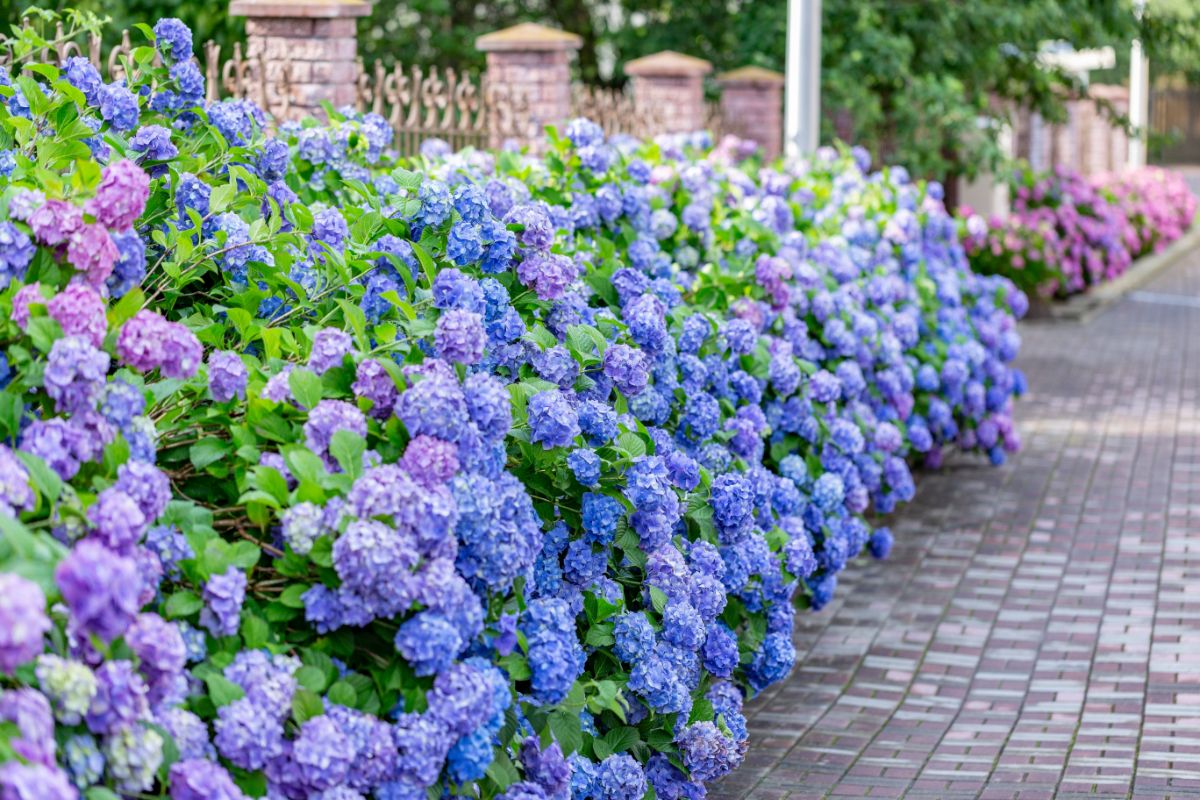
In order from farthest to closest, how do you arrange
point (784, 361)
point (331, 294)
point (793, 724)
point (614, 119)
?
point (614, 119)
point (784, 361)
point (793, 724)
point (331, 294)

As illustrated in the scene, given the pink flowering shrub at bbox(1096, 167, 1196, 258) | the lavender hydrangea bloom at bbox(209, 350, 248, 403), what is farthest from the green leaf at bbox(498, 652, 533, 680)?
the pink flowering shrub at bbox(1096, 167, 1196, 258)

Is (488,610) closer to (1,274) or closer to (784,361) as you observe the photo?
(1,274)

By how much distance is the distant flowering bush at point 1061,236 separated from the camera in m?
16.2

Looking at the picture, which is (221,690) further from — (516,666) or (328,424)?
(516,666)

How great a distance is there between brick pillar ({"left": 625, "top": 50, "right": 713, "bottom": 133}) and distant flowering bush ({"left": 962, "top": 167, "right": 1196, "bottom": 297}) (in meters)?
3.11

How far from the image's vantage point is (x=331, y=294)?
3787mm

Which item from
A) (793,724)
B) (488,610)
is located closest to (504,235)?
(488,610)

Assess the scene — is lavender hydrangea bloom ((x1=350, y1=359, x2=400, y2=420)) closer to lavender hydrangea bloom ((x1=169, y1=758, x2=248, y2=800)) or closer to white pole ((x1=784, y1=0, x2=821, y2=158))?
lavender hydrangea bloom ((x1=169, y1=758, x2=248, y2=800))

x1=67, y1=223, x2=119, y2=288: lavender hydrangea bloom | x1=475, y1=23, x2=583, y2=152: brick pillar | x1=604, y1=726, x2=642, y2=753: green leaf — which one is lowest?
x1=604, y1=726, x2=642, y2=753: green leaf

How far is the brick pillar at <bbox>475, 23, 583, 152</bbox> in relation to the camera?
9.44 metres

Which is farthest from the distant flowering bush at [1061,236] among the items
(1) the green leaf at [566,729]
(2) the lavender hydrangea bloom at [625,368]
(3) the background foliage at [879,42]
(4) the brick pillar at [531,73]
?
(1) the green leaf at [566,729]

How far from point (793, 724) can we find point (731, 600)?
0.62 m

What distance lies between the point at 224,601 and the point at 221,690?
0.15 m

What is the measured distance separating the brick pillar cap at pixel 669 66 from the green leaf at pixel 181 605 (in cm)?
909
